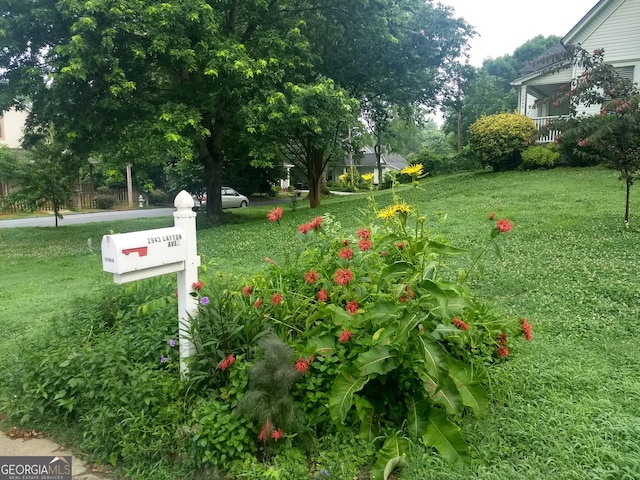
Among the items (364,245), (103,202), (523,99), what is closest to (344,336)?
(364,245)

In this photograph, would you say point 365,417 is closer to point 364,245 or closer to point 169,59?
point 364,245

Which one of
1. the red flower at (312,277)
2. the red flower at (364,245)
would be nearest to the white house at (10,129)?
the red flower at (312,277)

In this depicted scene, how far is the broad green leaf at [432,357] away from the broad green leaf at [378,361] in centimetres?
18

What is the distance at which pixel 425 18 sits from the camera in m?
15.6

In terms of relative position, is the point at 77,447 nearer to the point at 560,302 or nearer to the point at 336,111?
the point at 560,302

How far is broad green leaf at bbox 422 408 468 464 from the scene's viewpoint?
2.22 meters

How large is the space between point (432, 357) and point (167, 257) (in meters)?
1.52

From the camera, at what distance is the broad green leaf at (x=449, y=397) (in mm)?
2324

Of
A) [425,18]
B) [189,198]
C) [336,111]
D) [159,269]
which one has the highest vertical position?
[425,18]

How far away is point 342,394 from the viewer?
2.38 m

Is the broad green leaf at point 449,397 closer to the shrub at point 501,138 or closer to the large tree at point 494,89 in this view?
the shrub at point 501,138

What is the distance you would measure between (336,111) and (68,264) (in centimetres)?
696

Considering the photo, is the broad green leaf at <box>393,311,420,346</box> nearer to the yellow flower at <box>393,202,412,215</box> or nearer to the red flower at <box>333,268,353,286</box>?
the red flower at <box>333,268,353,286</box>

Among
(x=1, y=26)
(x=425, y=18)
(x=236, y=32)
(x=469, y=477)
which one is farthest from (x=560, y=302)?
(x=425, y=18)
